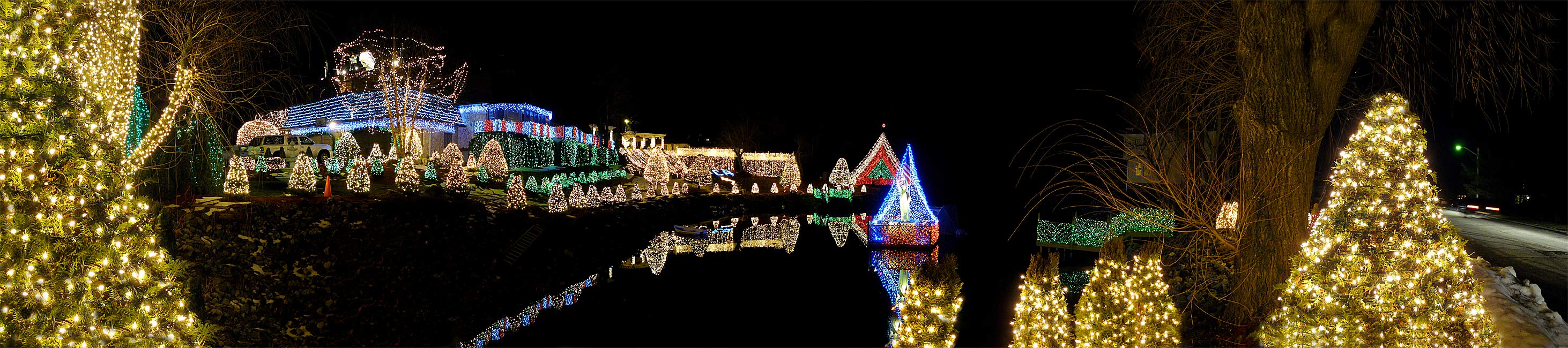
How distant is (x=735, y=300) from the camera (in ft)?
32.8

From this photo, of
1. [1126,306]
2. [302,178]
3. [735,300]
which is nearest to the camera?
[1126,306]

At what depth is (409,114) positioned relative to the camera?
2094 centimetres

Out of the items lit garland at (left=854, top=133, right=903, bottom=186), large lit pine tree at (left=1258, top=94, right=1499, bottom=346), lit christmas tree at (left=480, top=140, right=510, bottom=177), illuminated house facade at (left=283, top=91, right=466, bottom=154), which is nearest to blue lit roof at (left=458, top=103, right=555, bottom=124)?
illuminated house facade at (left=283, top=91, right=466, bottom=154)

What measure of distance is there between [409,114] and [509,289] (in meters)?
14.9

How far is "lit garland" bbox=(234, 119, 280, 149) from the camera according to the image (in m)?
18.0

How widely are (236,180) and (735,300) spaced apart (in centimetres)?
801

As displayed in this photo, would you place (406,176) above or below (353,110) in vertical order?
below

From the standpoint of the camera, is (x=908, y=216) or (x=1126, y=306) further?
(x=908, y=216)

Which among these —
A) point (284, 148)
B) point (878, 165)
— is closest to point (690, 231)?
point (284, 148)

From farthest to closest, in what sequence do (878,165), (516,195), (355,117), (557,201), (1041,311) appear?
(878,165) → (355,117) → (557,201) → (516,195) → (1041,311)

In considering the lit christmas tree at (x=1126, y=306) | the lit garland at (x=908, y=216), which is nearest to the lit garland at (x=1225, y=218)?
the lit christmas tree at (x=1126, y=306)

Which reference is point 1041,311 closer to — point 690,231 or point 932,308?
point 932,308

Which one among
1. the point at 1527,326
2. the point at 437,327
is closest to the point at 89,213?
the point at 437,327

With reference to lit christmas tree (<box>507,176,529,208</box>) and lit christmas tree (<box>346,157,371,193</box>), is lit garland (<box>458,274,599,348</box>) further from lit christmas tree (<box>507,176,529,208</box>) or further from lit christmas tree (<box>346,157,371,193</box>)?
lit christmas tree (<box>346,157,371,193</box>)
